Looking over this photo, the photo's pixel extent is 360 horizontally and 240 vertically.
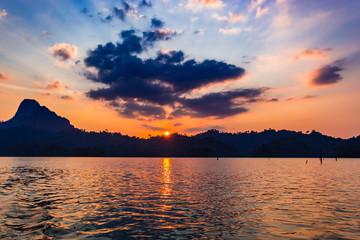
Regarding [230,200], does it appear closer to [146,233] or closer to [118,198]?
[118,198]

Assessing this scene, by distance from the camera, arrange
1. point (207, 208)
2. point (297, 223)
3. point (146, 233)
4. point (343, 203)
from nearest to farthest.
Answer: point (146, 233)
point (297, 223)
point (207, 208)
point (343, 203)

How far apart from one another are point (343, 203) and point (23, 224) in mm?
33283

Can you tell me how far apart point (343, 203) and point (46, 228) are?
31371 mm

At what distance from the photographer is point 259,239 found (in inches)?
690

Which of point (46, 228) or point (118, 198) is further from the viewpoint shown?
point (118, 198)

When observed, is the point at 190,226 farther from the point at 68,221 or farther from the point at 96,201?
the point at 96,201

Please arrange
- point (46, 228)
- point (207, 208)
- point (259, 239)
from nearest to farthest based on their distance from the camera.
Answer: point (259, 239), point (46, 228), point (207, 208)

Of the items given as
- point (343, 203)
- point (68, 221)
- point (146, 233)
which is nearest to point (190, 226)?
point (146, 233)

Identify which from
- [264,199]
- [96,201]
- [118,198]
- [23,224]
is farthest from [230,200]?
[23,224]

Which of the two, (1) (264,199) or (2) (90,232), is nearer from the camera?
(2) (90,232)

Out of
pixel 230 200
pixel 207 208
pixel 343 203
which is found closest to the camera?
pixel 207 208

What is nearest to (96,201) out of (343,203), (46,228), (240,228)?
(46,228)

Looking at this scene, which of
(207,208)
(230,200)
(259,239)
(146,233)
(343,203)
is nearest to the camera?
(259,239)

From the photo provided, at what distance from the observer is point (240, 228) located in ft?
66.3
